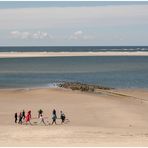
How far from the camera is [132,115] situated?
30344 mm

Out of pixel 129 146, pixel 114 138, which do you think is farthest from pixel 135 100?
pixel 129 146

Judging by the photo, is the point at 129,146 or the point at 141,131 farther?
the point at 141,131

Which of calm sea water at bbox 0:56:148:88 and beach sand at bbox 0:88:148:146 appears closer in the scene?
beach sand at bbox 0:88:148:146

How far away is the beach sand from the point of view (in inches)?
801

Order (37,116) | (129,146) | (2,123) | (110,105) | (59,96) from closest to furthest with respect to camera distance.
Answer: (129,146) < (2,123) < (37,116) < (110,105) < (59,96)

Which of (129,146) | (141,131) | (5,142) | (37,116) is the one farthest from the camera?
(37,116)

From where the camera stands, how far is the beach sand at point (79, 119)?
801 inches

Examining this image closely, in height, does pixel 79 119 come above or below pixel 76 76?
below

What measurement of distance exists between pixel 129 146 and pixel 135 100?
2176 cm

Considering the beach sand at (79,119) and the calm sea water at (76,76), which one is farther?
the calm sea water at (76,76)

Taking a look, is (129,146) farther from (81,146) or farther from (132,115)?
(132,115)

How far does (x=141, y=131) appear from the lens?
23.5m

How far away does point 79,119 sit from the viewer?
2912cm

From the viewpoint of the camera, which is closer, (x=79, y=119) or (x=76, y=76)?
(x=79, y=119)
